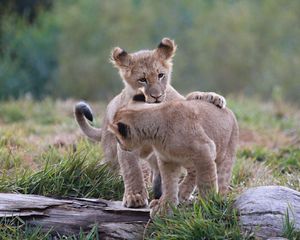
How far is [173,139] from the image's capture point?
20.7 ft

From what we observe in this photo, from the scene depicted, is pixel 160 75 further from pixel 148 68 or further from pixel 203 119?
pixel 203 119

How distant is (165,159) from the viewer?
6434 millimetres

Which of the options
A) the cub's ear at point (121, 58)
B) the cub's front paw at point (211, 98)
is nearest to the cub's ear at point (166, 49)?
the cub's ear at point (121, 58)

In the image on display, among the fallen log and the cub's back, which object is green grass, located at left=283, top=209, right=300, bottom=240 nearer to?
the fallen log

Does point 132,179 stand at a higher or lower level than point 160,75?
lower

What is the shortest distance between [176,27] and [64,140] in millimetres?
28096

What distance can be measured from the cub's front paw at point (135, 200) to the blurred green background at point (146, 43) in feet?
66.4

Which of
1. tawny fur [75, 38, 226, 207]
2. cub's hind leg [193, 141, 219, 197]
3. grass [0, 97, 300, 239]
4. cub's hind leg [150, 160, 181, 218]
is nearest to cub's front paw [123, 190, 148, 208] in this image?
tawny fur [75, 38, 226, 207]

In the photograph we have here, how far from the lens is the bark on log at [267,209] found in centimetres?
600

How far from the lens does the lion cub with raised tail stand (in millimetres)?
6293

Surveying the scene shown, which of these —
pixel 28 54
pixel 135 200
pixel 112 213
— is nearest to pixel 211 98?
pixel 135 200

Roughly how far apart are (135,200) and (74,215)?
1.85 ft

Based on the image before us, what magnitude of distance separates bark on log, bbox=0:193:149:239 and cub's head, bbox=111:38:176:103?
51.2 inches

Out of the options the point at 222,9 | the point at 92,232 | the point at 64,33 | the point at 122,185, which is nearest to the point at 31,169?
the point at 122,185
